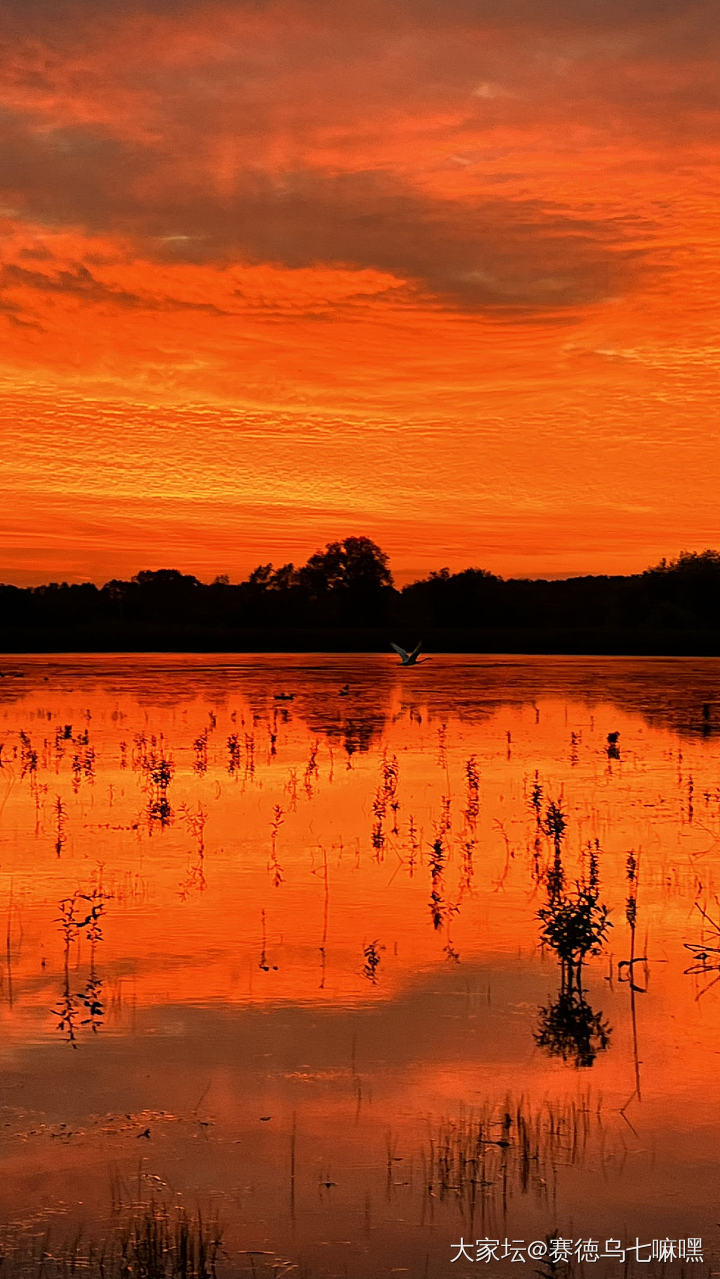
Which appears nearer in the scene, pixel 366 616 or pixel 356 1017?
pixel 356 1017

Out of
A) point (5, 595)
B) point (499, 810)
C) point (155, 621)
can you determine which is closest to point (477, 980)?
point (499, 810)

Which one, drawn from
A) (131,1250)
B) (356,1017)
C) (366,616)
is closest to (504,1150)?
(131,1250)

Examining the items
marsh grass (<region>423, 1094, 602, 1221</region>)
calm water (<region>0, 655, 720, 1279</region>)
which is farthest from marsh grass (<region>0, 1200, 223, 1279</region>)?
marsh grass (<region>423, 1094, 602, 1221</region>)

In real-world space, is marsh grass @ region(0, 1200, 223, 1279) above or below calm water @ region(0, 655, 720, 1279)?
below

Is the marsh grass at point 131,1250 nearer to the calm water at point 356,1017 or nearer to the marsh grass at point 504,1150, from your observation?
the calm water at point 356,1017

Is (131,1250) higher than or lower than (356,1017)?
lower

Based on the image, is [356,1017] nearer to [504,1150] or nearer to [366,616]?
[504,1150]

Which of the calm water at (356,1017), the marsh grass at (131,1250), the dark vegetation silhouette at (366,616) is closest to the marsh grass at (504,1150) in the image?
the calm water at (356,1017)

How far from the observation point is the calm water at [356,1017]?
299 inches

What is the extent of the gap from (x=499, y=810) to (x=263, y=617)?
11800cm

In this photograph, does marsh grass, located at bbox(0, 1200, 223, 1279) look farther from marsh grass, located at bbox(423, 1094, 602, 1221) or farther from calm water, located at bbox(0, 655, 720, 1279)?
marsh grass, located at bbox(423, 1094, 602, 1221)

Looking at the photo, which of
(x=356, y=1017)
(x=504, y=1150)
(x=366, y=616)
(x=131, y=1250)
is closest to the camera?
(x=131, y=1250)

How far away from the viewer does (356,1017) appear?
10.8m

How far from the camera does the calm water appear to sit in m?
7.60
